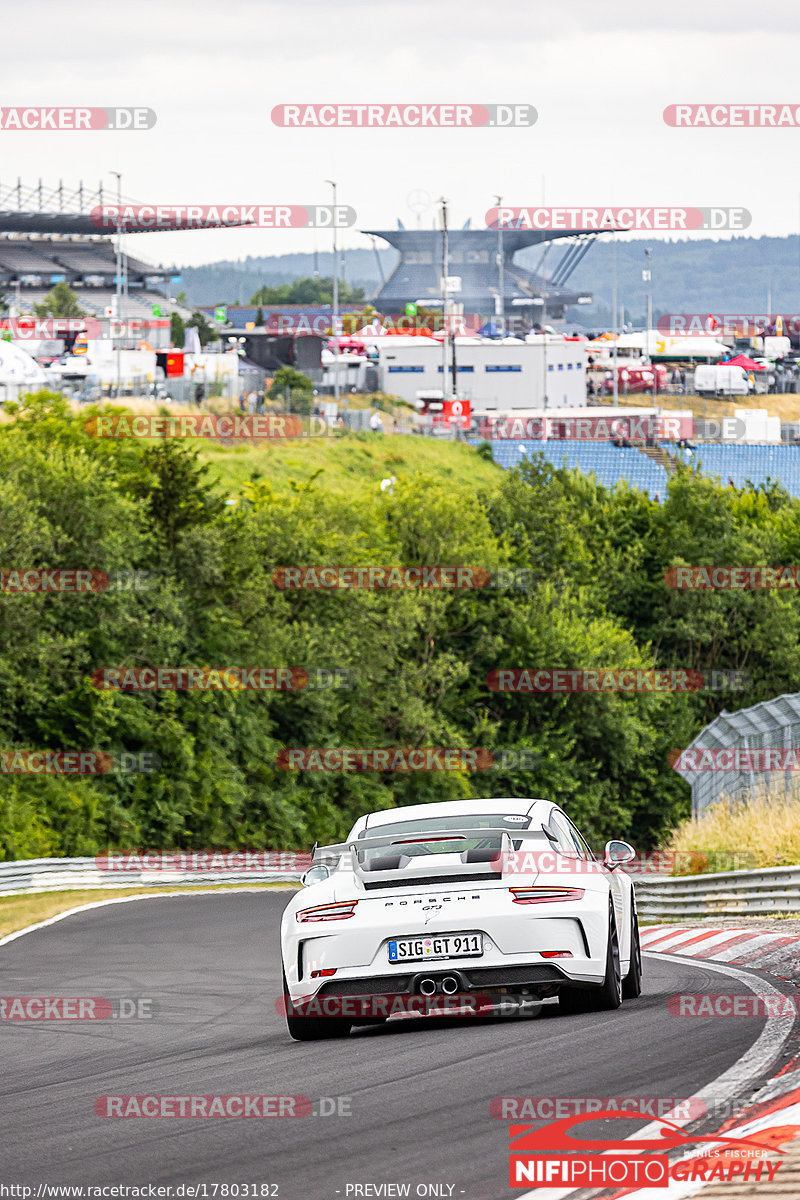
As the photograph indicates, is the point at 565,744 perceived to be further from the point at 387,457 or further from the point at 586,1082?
the point at 586,1082

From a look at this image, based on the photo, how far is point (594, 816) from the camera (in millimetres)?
53594

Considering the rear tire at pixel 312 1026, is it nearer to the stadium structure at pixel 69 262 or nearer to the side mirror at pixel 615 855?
the side mirror at pixel 615 855

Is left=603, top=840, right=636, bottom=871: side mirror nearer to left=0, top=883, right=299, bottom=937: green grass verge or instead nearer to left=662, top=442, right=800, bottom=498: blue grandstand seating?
left=0, top=883, right=299, bottom=937: green grass verge

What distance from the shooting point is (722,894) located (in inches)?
671

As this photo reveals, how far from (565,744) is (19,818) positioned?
Answer: 21.1 metres

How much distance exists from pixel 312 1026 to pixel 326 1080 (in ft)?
4.68

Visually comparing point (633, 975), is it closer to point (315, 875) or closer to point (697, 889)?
point (315, 875)

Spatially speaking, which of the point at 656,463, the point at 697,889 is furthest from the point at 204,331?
the point at 697,889

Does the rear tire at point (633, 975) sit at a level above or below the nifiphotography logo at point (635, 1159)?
below

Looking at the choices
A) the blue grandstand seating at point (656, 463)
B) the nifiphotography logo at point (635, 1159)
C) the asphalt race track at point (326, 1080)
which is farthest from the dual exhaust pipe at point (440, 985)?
the blue grandstand seating at point (656, 463)

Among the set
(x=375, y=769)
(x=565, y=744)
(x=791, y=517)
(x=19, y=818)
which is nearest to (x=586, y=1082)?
(x=19, y=818)

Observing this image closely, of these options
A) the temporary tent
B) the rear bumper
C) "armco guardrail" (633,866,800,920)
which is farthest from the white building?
the rear bumper

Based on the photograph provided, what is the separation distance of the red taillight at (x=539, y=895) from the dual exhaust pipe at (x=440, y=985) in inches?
19.5

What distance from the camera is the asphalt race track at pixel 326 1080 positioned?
5555 millimetres
